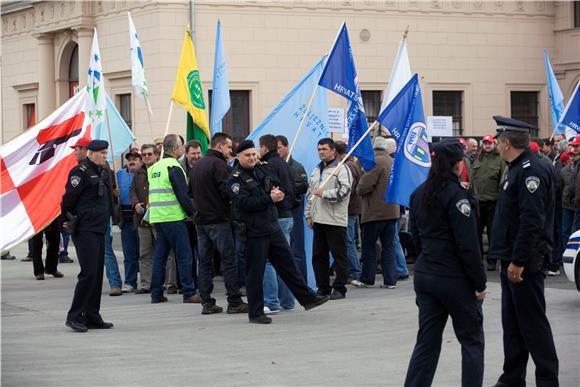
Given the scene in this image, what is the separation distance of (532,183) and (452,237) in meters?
0.90

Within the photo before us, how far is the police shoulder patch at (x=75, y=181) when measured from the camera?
1183 cm

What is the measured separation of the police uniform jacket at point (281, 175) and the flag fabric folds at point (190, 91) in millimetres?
3855

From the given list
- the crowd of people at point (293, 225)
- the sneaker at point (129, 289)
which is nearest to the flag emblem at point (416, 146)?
the crowd of people at point (293, 225)

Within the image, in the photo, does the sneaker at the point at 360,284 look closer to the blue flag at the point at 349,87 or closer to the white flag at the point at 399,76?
the blue flag at the point at 349,87

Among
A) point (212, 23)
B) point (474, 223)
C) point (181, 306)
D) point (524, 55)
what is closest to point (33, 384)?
point (474, 223)

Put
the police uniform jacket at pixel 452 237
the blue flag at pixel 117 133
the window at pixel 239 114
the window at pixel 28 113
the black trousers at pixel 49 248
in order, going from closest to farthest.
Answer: the police uniform jacket at pixel 452 237 < the black trousers at pixel 49 248 < the blue flag at pixel 117 133 < the window at pixel 239 114 < the window at pixel 28 113

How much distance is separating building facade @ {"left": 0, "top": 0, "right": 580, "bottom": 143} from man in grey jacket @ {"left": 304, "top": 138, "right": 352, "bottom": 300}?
51.2ft

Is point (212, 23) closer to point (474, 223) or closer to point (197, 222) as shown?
point (197, 222)

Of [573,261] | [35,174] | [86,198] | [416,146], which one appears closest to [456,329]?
[35,174]

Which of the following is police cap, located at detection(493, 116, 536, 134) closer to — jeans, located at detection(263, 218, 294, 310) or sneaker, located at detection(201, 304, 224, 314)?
jeans, located at detection(263, 218, 294, 310)

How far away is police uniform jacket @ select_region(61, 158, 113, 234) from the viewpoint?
466 inches

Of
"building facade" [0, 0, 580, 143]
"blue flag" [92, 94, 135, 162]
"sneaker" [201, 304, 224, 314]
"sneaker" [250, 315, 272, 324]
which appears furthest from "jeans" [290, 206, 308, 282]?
"building facade" [0, 0, 580, 143]

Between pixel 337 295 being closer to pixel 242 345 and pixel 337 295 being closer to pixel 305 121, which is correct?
pixel 305 121

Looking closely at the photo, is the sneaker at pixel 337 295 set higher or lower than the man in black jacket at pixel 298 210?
lower
